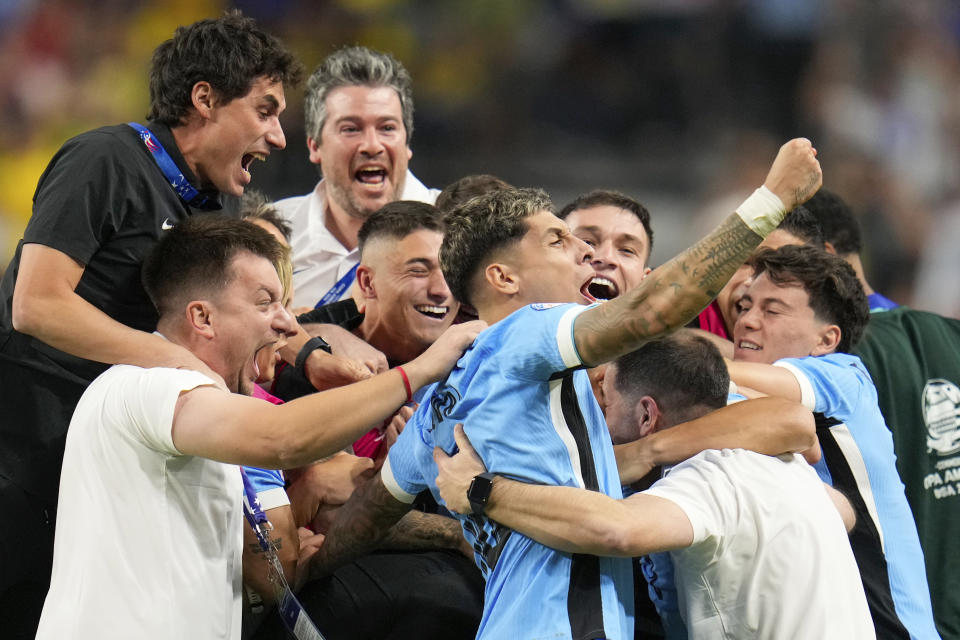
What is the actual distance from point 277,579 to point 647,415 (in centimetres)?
131

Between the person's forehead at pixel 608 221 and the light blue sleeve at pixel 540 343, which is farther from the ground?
the person's forehead at pixel 608 221

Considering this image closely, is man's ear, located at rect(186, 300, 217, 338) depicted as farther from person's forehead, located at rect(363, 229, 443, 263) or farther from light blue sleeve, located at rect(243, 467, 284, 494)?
person's forehead, located at rect(363, 229, 443, 263)

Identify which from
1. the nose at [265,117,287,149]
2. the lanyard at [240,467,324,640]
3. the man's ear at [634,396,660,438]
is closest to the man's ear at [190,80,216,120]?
the nose at [265,117,287,149]

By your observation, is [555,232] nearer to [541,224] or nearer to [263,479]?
[541,224]

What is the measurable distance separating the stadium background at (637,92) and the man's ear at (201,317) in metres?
6.06

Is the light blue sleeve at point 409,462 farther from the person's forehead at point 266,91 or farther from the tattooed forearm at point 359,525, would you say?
the person's forehead at point 266,91

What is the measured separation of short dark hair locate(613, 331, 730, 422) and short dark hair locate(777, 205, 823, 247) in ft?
6.29

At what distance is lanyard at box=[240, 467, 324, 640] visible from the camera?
359 cm

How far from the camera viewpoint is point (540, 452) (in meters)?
3.22

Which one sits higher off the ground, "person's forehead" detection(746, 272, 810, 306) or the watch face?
"person's forehead" detection(746, 272, 810, 306)

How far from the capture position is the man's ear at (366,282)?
4.87m

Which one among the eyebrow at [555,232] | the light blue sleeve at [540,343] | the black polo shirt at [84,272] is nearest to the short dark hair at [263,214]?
the black polo shirt at [84,272]

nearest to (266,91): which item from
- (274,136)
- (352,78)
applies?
(274,136)

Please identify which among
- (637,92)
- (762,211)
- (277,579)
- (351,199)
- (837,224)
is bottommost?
(277,579)
